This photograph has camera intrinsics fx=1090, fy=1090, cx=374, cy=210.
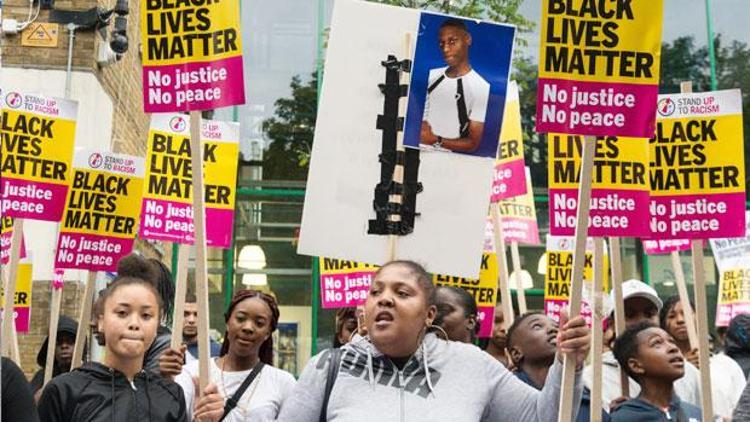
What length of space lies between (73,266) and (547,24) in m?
4.49

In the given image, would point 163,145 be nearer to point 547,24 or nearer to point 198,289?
point 198,289

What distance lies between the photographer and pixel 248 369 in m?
5.67

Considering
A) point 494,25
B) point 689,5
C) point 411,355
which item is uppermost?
point 689,5

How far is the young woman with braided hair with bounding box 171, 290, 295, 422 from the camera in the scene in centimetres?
538

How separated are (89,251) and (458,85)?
3.58 meters

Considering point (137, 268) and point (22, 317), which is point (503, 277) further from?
point (22, 317)

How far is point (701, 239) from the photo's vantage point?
6.63m

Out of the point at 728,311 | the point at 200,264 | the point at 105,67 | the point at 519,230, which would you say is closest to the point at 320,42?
the point at 105,67

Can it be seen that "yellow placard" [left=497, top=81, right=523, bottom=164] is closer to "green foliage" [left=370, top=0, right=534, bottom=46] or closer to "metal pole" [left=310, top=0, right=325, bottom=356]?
"green foliage" [left=370, top=0, right=534, bottom=46]

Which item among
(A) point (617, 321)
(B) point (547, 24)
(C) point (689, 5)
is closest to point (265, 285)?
(C) point (689, 5)

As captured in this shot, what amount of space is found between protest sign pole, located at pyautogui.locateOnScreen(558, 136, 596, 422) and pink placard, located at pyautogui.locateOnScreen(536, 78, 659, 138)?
140 millimetres

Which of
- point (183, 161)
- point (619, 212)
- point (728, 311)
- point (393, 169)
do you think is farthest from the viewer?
point (728, 311)

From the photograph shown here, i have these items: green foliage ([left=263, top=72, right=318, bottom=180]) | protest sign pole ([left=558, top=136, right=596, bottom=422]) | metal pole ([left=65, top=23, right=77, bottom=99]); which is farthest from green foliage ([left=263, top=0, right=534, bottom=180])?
protest sign pole ([left=558, top=136, right=596, bottom=422])

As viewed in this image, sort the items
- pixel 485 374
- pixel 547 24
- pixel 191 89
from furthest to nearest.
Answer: pixel 191 89 < pixel 547 24 < pixel 485 374
